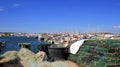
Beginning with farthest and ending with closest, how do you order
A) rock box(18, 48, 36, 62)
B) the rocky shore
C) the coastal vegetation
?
1. rock box(18, 48, 36, 62)
2. the coastal vegetation
3. the rocky shore

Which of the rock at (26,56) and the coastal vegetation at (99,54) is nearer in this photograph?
the coastal vegetation at (99,54)

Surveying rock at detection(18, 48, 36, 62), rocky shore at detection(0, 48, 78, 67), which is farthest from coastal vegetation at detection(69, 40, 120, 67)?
rock at detection(18, 48, 36, 62)

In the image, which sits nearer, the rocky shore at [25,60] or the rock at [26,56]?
the rocky shore at [25,60]

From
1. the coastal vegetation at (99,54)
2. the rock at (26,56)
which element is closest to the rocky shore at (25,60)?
the rock at (26,56)

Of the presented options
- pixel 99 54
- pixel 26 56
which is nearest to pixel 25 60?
pixel 26 56

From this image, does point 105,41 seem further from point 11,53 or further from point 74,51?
point 11,53

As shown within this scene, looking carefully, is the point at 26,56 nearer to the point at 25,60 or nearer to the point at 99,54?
the point at 25,60

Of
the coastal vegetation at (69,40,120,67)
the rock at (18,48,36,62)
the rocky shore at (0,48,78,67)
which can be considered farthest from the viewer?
the rock at (18,48,36,62)

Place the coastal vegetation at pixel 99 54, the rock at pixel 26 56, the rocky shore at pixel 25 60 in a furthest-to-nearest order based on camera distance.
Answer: the rock at pixel 26 56 → the coastal vegetation at pixel 99 54 → the rocky shore at pixel 25 60

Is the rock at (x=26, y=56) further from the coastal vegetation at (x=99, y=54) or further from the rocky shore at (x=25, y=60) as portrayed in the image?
the coastal vegetation at (x=99, y=54)

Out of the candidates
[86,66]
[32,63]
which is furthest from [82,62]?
[32,63]

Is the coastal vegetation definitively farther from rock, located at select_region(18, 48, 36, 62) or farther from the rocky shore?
rock, located at select_region(18, 48, 36, 62)

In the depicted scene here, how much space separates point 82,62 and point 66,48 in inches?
83.9

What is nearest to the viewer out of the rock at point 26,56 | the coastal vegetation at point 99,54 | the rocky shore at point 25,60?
the rocky shore at point 25,60
